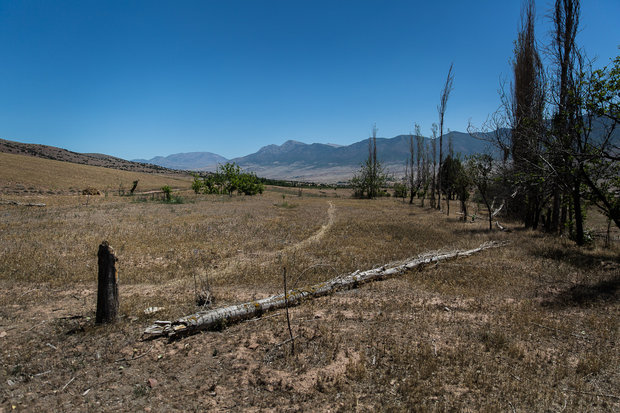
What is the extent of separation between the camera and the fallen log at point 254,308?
6070 mm

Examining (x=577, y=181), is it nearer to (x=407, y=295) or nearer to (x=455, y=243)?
(x=455, y=243)

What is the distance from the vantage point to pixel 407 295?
28.9 feet

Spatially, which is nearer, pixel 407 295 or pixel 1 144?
pixel 407 295

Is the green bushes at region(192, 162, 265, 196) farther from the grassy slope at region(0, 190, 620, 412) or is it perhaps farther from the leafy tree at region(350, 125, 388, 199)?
the grassy slope at region(0, 190, 620, 412)

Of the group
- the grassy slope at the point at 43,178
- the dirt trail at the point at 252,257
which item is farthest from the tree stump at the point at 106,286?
the grassy slope at the point at 43,178

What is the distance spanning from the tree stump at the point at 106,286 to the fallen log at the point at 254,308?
115 centimetres

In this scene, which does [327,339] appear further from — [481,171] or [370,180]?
[370,180]

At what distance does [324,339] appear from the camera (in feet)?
19.8

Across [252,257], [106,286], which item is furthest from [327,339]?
[252,257]

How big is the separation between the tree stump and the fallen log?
3.78 feet

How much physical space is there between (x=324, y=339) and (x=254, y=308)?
77.0 inches

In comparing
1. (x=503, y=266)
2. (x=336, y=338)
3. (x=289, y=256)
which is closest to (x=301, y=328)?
(x=336, y=338)

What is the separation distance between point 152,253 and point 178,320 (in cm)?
781

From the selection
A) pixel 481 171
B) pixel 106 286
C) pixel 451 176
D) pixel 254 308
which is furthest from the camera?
pixel 451 176
